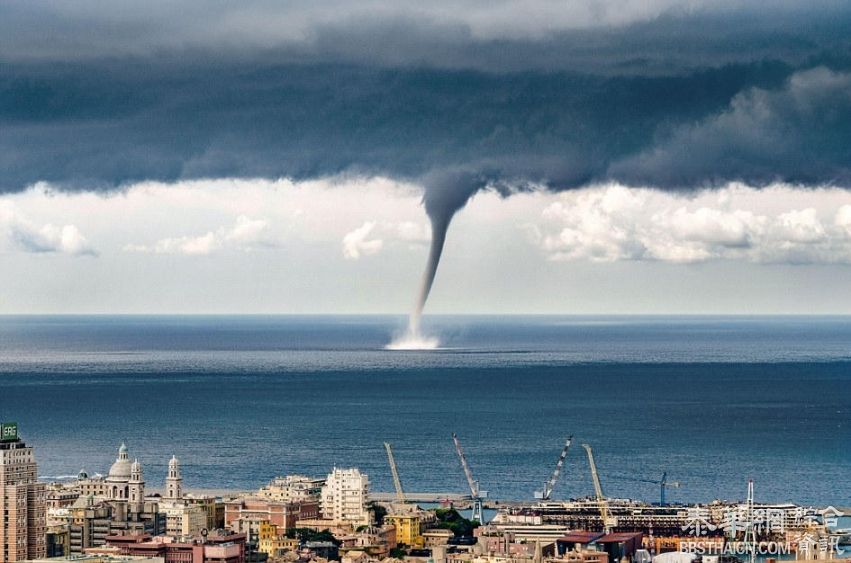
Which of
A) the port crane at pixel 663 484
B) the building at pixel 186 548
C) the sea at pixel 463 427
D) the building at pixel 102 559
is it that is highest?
the sea at pixel 463 427

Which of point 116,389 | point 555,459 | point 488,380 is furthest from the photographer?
point 488,380

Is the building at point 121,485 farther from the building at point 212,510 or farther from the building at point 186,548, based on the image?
the building at point 186,548

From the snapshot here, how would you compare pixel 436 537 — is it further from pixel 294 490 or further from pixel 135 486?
pixel 135 486

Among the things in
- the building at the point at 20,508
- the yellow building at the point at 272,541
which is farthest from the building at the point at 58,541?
the yellow building at the point at 272,541

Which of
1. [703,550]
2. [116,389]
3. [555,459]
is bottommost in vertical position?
[703,550]

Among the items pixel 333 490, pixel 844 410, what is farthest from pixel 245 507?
pixel 844 410

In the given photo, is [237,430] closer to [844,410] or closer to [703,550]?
[844,410]

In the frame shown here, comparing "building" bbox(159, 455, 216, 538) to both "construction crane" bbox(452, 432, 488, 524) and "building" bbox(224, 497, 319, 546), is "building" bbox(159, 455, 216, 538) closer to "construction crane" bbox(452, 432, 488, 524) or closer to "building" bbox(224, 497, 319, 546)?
"building" bbox(224, 497, 319, 546)

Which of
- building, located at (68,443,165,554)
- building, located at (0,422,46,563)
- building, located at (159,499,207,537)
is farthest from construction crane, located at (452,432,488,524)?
building, located at (0,422,46,563)
